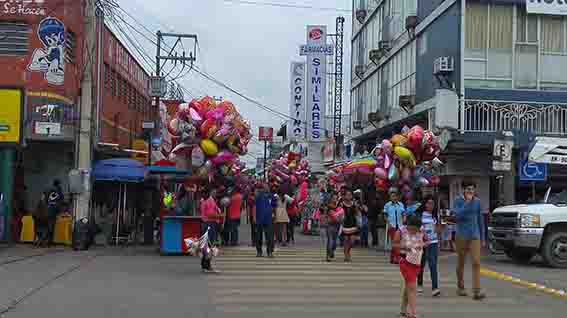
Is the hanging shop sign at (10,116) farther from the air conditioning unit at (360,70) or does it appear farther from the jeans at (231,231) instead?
the air conditioning unit at (360,70)

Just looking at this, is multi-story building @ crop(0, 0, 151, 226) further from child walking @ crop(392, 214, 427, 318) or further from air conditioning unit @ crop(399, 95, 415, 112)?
child walking @ crop(392, 214, 427, 318)

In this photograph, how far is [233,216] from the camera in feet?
69.7

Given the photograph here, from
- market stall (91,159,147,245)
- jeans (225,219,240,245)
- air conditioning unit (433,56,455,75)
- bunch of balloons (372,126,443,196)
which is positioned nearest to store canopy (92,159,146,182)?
market stall (91,159,147,245)

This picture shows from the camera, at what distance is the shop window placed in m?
21.1

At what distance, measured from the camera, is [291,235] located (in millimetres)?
23172

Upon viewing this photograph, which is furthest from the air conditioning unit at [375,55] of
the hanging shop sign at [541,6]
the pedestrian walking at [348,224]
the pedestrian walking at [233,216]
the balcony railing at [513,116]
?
the pedestrian walking at [348,224]

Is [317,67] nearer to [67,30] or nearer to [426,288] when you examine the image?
[67,30]

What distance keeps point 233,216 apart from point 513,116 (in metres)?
10.5

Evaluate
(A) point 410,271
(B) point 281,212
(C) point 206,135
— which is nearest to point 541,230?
(B) point 281,212

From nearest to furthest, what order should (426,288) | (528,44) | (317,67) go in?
(426,288)
(528,44)
(317,67)

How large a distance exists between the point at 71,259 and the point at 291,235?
27.7 ft

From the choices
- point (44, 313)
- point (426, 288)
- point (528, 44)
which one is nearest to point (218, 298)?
point (44, 313)

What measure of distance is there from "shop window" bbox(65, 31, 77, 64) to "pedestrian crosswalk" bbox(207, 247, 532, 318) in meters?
8.38

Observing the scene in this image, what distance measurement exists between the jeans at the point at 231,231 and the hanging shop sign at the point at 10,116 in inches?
260
